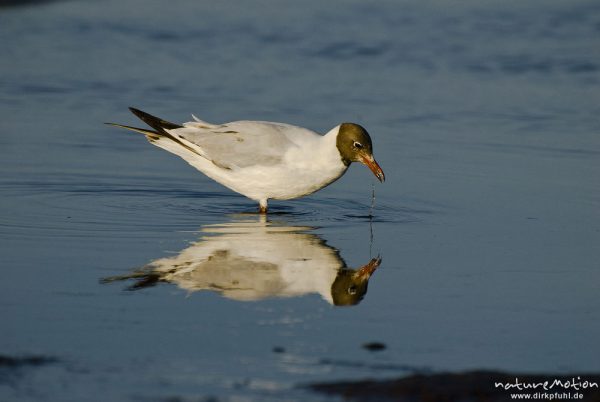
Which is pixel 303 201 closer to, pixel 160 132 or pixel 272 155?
pixel 272 155

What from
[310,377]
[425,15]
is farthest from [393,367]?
[425,15]

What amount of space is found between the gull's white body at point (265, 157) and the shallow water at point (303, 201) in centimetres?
25

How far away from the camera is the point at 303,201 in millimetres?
9930

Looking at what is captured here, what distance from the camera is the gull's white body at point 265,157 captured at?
9195mm

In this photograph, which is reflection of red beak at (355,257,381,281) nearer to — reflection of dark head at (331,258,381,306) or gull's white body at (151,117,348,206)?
reflection of dark head at (331,258,381,306)

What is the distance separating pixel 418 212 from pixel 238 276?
7.66ft

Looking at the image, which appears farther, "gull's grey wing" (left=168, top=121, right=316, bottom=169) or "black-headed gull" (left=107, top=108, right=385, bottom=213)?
"gull's grey wing" (left=168, top=121, right=316, bottom=169)

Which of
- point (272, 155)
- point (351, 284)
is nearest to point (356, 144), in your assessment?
point (272, 155)

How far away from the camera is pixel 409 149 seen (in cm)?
1101

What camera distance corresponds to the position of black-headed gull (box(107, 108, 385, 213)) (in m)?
9.18

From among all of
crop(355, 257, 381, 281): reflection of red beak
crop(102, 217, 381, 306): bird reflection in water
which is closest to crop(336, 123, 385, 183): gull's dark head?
crop(102, 217, 381, 306): bird reflection in water

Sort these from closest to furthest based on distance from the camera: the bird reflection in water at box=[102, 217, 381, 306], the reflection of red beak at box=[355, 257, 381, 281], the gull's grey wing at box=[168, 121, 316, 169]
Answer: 1. the bird reflection in water at box=[102, 217, 381, 306]
2. the reflection of red beak at box=[355, 257, 381, 281]
3. the gull's grey wing at box=[168, 121, 316, 169]

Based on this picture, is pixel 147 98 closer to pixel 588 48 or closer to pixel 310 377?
pixel 588 48

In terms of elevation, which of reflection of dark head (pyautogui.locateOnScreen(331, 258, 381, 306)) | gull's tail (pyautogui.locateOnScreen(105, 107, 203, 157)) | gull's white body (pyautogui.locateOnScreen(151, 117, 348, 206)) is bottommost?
reflection of dark head (pyautogui.locateOnScreen(331, 258, 381, 306))
